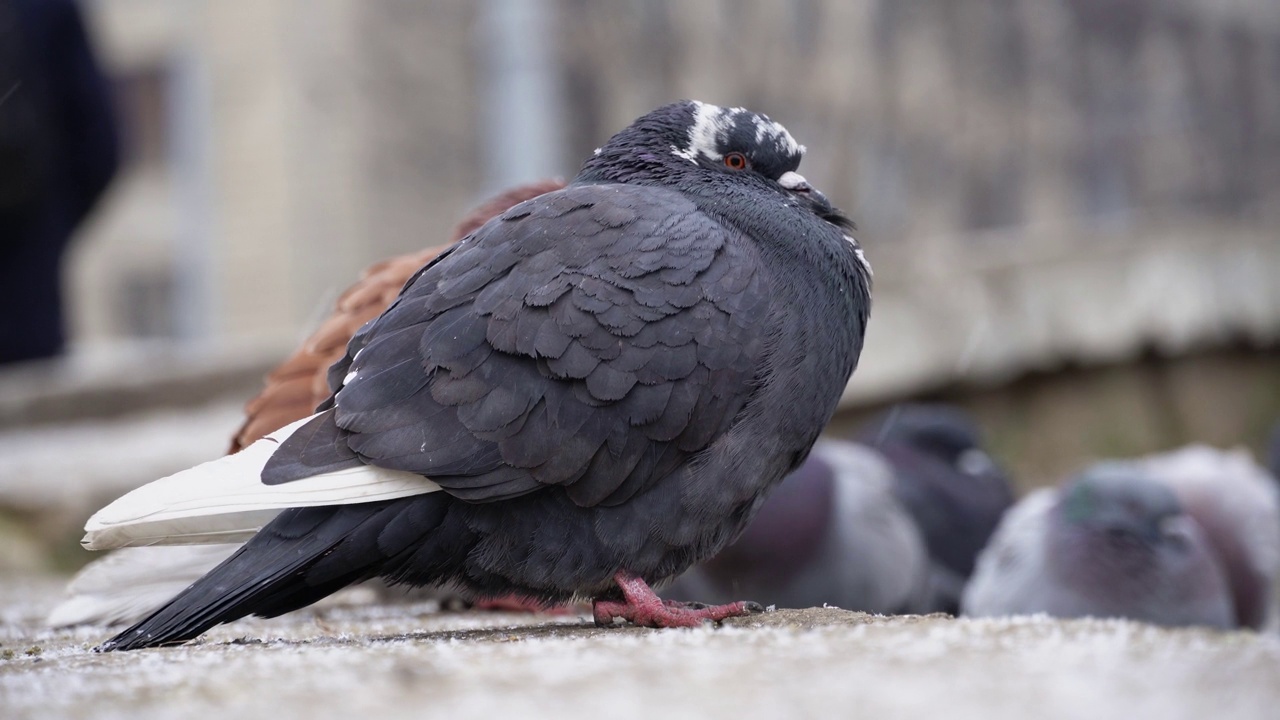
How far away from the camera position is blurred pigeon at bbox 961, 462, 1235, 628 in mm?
5926

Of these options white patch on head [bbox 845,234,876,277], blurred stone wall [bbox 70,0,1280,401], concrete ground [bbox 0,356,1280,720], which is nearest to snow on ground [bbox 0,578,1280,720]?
concrete ground [bbox 0,356,1280,720]

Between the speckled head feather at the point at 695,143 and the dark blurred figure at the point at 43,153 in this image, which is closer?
the speckled head feather at the point at 695,143

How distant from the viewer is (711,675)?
8.05 feet

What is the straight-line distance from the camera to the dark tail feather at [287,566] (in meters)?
3.24

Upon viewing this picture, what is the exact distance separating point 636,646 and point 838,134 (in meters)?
8.80

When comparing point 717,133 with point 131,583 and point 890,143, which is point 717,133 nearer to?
point 131,583

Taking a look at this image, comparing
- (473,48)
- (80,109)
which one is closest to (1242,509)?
(80,109)

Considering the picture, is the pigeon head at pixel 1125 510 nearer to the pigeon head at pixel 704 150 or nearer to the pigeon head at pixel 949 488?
the pigeon head at pixel 949 488

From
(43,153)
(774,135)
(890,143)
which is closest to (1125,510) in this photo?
(774,135)

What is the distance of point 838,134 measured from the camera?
444 inches

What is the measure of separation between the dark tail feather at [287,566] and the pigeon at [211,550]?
0.95 m

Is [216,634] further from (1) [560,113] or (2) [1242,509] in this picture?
(1) [560,113]

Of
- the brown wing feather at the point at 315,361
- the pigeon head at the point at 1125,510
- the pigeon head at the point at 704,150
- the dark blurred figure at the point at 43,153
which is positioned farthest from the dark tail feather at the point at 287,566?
the dark blurred figure at the point at 43,153

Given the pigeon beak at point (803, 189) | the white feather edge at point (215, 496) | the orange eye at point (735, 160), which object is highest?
the orange eye at point (735, 160)
